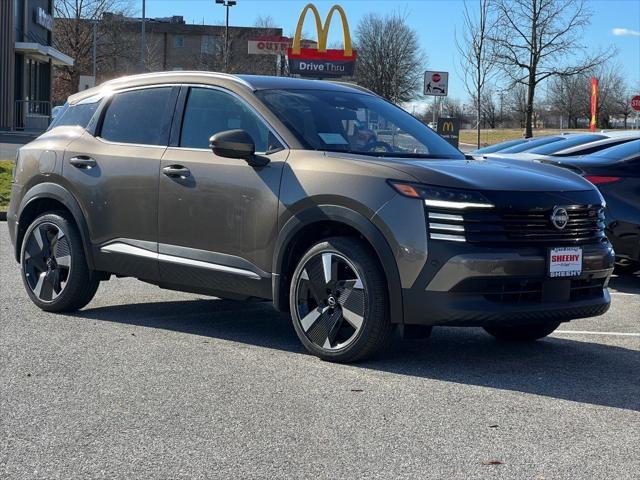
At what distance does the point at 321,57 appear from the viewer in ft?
120

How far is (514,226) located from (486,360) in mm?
1075

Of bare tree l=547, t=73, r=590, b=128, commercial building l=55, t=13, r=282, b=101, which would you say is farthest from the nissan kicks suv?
bare tree l=547, t=73, r=590, b=128

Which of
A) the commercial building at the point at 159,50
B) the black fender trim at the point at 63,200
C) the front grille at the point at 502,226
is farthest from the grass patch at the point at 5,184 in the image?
the commercial building at the point at 159,50

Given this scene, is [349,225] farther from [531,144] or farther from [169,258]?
[531,144]

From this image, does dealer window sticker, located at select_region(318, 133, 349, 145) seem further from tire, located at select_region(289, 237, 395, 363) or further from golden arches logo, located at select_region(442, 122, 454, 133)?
golden arches logo, located at select_region(442, 122, 454, 133)

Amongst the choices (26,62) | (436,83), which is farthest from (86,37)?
(436,83)

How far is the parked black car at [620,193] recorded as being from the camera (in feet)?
29.1

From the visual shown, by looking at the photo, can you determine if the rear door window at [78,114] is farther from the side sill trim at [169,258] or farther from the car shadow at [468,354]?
the car shadow at [468,354]

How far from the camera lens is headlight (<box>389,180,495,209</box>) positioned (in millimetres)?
5262

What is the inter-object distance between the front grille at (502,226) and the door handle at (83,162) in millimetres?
2865

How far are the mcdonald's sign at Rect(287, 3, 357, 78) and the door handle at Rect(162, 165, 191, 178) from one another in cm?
2944

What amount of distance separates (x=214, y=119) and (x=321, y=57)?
30.7 meters

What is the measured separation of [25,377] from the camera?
5344 mm

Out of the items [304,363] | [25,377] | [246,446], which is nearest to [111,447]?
[246,446]
